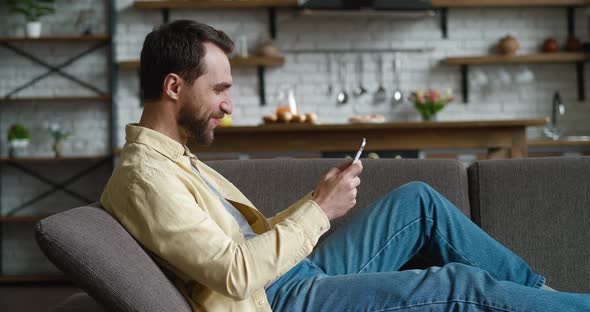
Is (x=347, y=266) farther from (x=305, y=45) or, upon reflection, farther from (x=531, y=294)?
(x=305, y=45)

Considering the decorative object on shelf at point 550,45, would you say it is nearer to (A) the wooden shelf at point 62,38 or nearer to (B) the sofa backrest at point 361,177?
(A) the wooden shelf at point 62,38

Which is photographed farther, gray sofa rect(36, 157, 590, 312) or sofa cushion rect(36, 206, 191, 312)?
gray sofa rect(36, 157, 590, 312)

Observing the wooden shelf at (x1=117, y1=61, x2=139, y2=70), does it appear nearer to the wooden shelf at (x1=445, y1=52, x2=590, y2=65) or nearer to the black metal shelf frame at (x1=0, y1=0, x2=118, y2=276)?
the black metal shelf frame at (x1=0, y1=0, x2=118, y2=276)

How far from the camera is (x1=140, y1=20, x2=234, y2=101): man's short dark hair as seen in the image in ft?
5.54

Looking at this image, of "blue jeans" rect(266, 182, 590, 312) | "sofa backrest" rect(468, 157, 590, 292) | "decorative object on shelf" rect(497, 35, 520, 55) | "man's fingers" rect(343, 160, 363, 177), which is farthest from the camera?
"decorative object on shelf" rect(497, 35, 520, 55)

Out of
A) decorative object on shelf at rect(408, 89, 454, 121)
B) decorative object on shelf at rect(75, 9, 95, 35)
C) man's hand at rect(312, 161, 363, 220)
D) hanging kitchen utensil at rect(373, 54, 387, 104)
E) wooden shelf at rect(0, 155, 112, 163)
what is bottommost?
wooden shelf at rect(0, 155, 112, 163)

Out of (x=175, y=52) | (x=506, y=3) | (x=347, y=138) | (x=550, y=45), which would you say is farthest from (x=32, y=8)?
(x=175, y=52)

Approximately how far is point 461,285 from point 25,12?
15.8ft

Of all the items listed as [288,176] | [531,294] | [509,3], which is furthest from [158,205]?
[509,3]

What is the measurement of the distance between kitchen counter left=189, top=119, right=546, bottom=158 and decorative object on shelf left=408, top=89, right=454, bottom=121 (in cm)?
97

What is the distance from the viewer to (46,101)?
230 inches

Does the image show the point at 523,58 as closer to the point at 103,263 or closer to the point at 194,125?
the point at 194,125

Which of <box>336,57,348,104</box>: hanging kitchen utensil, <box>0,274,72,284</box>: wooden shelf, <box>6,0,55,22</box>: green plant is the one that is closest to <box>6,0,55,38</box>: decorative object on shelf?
<box>6,0,55,22</box>: green plant

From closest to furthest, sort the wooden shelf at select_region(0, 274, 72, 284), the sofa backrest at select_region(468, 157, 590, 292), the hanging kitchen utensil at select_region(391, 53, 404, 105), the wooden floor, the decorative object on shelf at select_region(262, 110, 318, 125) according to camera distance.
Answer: the sofa backrest at select_region(468, 157, 590, 292), the wooden floor, the decorative object on shelf at select_region(262, 110, 318, 125), the wooden shelf at select_region(0, 274, 72, 284), the hanging kitchen utensil at select_region(391, 53, 404, 105)
